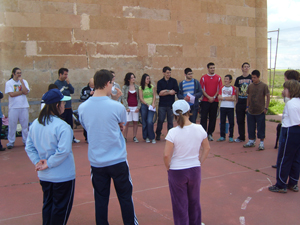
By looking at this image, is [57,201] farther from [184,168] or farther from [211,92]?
[211,92]

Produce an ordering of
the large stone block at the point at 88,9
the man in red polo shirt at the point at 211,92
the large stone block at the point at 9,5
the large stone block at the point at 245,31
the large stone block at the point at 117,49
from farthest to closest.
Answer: the large stone block at the point at 245,31, the large stone block at the point at 117,49, the large stone block at the point at 88,9, the large stone block at the point at 9,5, the man in red polo shirt at the point at 211,92

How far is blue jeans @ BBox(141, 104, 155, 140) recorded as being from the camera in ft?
24.0

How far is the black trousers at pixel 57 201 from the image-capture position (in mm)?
2779

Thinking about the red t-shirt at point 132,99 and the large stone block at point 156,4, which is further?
the large stone block at point 156,4

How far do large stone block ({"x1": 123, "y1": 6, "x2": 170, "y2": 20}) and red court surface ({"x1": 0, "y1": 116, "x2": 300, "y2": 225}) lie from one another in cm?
496

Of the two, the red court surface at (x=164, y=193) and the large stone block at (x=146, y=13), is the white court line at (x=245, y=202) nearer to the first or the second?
the red court surface at (x=164, y=193)

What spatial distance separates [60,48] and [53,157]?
21.2ft

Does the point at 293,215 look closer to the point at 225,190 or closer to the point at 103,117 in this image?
the point at 225,190

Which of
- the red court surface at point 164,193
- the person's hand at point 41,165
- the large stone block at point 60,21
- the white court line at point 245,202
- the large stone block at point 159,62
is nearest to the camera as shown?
the person's hand at point 41,165

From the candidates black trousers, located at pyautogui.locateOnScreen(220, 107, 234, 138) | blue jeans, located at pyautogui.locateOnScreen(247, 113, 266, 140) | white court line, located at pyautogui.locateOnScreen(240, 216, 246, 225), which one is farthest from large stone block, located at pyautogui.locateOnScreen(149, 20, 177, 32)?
Answer: white court line, located at pyautogui.locateOnScreen(240, 216, 246, 225)

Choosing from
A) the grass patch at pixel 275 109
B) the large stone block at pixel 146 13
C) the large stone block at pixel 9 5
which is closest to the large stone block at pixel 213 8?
the large stone block at pixel 146 13

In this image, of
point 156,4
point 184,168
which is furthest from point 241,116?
point 184,168

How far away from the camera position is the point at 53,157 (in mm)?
2705

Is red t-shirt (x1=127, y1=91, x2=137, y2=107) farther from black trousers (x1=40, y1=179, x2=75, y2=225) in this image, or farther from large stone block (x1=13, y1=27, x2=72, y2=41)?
black trousers (x1=40, y1=179, x2=75, y2=225)
